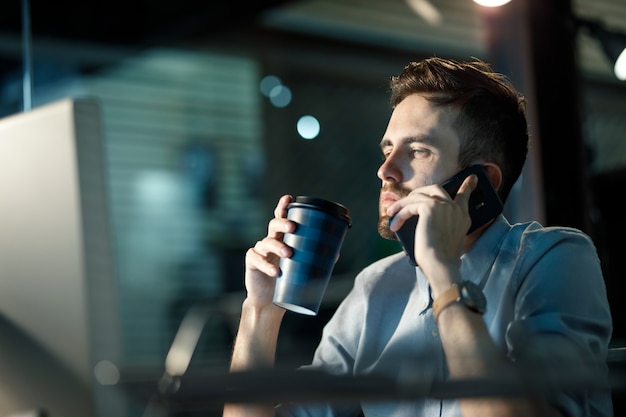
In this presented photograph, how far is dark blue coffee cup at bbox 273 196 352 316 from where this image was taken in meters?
1.13

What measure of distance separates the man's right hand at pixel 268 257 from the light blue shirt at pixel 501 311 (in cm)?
17

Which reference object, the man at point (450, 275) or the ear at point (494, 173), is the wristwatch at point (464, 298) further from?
the ear at point (494, 173)

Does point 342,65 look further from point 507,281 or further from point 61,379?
point 61,379

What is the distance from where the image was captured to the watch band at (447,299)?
105 centimetres

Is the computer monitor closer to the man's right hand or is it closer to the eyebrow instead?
the man's right hand

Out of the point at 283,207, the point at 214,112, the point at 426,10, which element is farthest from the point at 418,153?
the point at 214,112

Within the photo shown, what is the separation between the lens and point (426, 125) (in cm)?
134

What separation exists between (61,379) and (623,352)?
2.74 feet

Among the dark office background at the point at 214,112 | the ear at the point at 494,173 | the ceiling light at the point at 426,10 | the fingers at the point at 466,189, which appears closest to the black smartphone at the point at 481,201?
the fingers at the point at 466,189

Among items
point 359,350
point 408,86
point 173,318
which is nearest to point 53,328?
point 359,350

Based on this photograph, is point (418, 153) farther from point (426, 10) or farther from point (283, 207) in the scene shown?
point (426, 10)

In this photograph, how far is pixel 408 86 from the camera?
140 centimetres

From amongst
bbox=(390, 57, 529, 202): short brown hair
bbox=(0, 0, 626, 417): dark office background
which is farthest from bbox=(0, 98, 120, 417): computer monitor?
bbox=(0, 0, 626, 417): dark office background

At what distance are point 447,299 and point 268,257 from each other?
0.35 metres
